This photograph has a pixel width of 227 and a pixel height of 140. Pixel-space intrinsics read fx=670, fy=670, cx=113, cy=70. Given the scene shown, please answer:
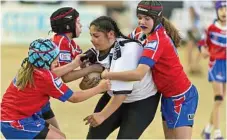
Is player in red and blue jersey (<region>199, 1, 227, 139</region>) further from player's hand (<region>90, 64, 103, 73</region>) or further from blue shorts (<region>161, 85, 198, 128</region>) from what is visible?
player's hand (<region>90, 64, 103, 73</region>)

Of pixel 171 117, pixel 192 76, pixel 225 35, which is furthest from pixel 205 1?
pixel 171 117

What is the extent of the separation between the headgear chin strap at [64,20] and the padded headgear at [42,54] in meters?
0.52

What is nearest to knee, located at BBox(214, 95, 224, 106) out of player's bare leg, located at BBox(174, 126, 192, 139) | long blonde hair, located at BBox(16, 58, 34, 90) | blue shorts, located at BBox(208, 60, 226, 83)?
blue shorts, located at BBox(208, 60, 226, 83)

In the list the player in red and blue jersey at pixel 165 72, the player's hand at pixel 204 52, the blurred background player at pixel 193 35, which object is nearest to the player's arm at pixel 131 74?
the player in red and blue jersey at pixel 165 72

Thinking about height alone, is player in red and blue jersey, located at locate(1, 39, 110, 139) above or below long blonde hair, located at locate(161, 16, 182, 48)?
below

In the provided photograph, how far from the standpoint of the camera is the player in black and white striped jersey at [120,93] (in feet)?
19.7

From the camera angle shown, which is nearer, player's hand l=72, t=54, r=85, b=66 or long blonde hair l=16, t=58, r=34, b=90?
long blonde hair l=16, t=58, r=34, b=90

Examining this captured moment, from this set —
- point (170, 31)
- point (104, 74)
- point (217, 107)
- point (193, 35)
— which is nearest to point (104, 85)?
point (104, 74)

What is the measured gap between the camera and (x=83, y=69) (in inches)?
246

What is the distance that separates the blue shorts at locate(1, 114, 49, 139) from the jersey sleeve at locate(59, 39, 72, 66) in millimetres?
641

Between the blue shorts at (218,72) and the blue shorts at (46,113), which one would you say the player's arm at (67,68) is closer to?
the blue shorts at (46,113)

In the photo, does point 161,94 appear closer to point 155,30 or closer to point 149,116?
point 149,116

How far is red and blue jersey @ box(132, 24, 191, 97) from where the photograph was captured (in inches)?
236

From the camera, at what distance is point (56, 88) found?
5.88 meters
